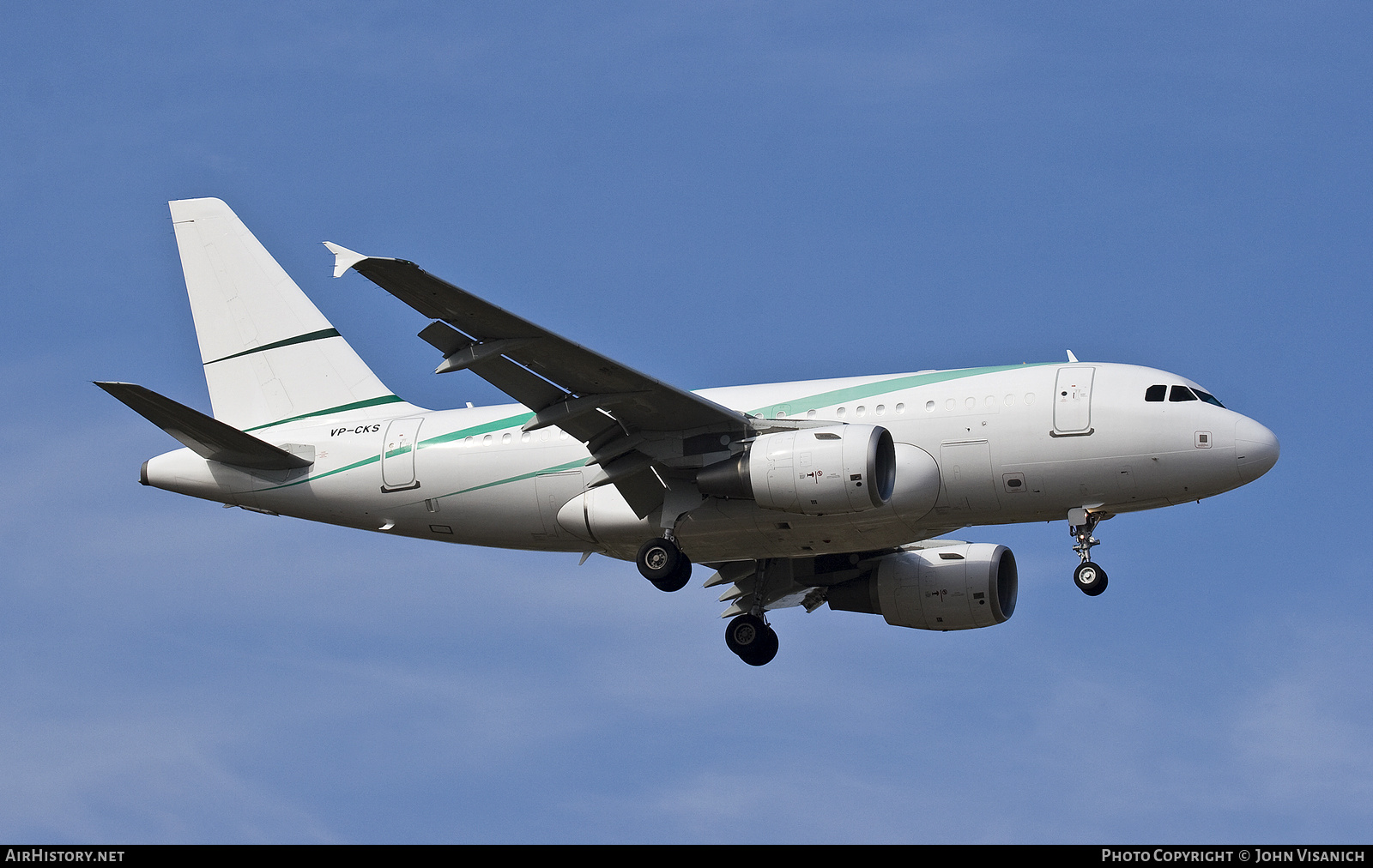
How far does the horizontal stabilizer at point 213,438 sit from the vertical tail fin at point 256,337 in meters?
1.92

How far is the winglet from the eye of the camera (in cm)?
2667

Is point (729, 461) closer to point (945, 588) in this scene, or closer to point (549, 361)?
point (549, 361)

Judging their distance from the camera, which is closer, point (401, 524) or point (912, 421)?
point (912, 421)

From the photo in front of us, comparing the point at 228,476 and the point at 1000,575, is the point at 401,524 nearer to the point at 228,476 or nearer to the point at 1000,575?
the point at 228,476

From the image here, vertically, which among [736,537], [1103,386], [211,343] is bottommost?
[736,537]

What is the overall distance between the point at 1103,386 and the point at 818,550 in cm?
656

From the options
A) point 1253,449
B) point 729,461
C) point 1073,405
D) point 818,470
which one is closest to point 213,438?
A: point 729,461

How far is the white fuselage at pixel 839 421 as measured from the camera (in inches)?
1228

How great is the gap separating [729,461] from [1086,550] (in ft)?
22.7

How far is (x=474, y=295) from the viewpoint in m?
28.2

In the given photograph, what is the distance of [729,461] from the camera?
105 feet

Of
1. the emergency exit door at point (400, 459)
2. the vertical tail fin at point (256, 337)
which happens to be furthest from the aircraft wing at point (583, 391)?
the vertical tail fin at point (256, 337)

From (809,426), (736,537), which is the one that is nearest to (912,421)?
(809,426)

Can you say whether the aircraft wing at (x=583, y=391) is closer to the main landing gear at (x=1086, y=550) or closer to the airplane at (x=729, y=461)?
the airplane at (x=729, y=461)
